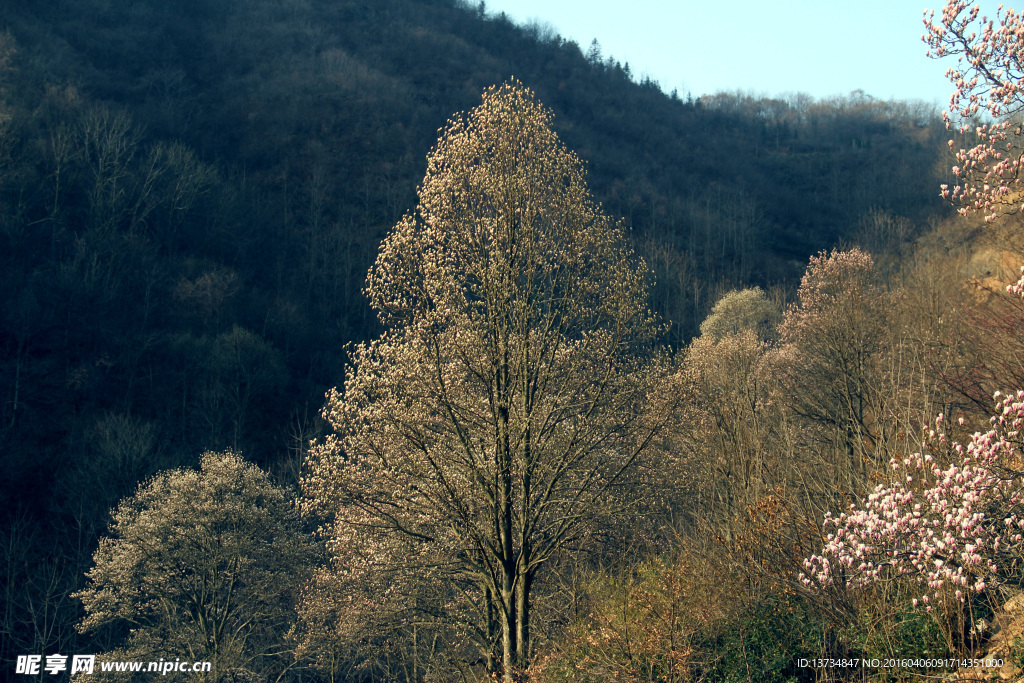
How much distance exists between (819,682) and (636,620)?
2821 millimetres

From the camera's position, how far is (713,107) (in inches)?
5394

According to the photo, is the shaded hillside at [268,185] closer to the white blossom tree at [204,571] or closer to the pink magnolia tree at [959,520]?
the white blossom tree at [204,571]

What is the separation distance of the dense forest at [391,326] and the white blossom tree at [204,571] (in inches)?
7.1

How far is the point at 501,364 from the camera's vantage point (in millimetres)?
13898

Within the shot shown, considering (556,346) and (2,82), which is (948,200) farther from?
(2,82)

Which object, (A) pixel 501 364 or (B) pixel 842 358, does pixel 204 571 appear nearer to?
(A) pixel 501 364

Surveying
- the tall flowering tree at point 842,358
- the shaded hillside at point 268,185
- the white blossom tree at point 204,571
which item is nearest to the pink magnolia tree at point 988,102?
the tall flowering tree at point 842,358

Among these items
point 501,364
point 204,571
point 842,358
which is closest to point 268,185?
point 204,571

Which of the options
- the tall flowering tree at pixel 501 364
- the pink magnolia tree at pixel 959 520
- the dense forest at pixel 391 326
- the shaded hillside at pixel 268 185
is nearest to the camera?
the pink magnolia tree at pixel 959 520

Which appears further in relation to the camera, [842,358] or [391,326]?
[842,358]

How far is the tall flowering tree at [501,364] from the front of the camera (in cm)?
1362

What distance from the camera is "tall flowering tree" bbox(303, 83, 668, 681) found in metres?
13.6

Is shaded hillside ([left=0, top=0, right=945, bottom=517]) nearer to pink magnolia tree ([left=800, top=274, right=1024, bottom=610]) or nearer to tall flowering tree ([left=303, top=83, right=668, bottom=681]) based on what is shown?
tall flowering tree ([left=303, top=83, right=668, bottom=681])

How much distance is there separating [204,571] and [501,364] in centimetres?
2078
